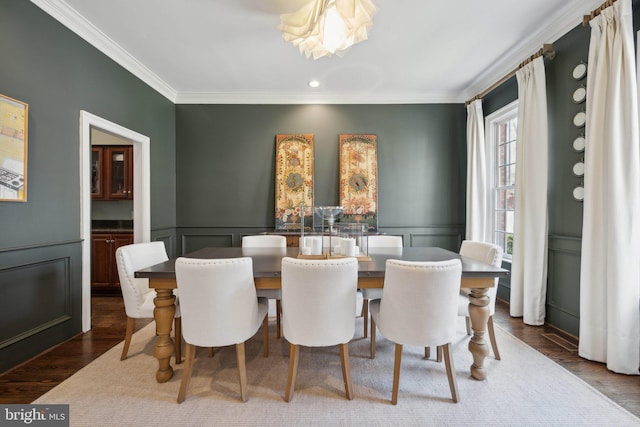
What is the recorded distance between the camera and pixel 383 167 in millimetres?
4387

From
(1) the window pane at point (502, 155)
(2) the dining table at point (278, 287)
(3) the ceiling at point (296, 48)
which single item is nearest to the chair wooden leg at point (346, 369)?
(2) the dining table at point (278, 287)

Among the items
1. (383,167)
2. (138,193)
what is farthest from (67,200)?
(383,167)

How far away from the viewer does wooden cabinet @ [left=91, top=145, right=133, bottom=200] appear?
3920mm

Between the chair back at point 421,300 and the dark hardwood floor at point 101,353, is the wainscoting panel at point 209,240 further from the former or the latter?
the chair back at point 421,300

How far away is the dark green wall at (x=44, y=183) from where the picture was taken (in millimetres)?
2059

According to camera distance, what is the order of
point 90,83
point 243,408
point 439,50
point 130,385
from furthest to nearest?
point 439,50 < point 90,83 < point 130,385 < point 243,408

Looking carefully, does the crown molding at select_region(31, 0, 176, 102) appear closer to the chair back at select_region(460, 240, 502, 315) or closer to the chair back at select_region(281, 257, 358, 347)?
the chair back at select_region(281, 257, 358, 347)

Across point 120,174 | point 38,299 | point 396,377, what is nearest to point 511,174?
point 396,377

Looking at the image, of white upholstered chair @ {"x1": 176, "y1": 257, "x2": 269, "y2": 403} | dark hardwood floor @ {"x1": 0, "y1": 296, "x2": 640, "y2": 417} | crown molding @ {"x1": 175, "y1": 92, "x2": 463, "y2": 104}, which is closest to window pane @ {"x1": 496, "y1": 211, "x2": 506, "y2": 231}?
dark hardwood floor @ {"x1": 0, "y1": 296, "x2": 640, "y2": 417}

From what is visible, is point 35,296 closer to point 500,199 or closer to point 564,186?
point 564,186

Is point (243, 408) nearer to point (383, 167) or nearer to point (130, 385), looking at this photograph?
point (130, 385)

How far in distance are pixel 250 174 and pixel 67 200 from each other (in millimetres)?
2262

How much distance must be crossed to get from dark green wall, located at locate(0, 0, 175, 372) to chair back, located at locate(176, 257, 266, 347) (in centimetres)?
152

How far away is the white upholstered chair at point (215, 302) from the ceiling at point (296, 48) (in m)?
2.20
